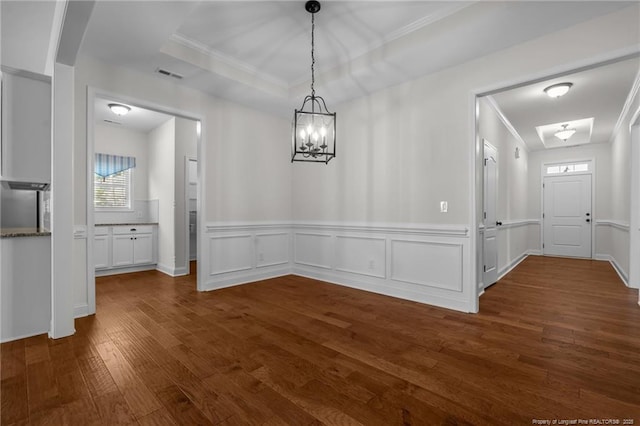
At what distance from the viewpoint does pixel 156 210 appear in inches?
237

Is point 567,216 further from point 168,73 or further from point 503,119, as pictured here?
point 168,73

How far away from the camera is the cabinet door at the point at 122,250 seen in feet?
17.4

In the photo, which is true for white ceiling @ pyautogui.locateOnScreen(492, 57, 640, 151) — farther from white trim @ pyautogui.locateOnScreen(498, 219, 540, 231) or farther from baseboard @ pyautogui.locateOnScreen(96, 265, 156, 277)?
baseboard @ pyautogui.locateOnScreen(96, 265, 156, 277)

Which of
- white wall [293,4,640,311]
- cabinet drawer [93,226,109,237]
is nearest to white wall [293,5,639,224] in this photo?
white wall [293,4,640,311]

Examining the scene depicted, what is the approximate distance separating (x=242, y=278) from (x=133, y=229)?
259 cm

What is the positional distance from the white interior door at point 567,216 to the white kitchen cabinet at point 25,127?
1017 centimetres

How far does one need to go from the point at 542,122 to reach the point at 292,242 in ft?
17.8

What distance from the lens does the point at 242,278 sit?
4.62m

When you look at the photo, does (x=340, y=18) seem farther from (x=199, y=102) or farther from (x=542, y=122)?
(x=542, y=122)

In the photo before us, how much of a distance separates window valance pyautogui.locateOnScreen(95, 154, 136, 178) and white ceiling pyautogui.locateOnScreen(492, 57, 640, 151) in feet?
22.5

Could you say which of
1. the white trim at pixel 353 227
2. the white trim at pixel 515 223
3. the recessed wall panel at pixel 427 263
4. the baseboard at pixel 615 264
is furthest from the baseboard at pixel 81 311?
the baseboard at pixel 615 264

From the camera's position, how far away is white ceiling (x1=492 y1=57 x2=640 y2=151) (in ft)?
12.8

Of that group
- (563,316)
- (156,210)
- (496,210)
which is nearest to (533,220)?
(496,210)

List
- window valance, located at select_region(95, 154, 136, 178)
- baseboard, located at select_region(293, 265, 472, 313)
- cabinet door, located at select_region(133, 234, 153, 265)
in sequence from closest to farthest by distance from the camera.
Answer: baseboard, located at select_region(293, 265, 472, 313)
cabinet door, located at select_region(133, 234, 153, 265)
window valance, located at select_region(95, 154, 136, 178)
